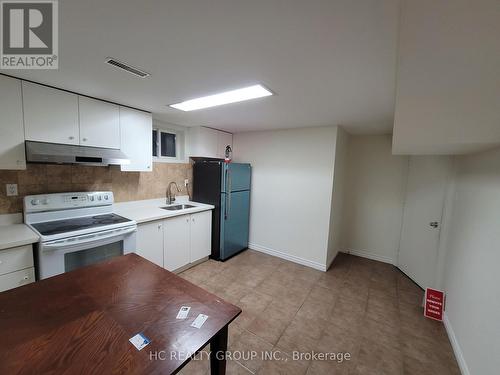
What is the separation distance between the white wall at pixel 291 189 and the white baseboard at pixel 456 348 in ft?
4.74

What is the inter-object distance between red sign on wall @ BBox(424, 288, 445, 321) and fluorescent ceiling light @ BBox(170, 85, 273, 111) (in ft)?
9.08

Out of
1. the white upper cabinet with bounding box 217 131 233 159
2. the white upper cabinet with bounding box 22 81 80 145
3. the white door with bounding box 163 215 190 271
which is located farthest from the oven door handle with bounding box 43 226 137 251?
the white upper cabinet with bounding box 217 131 233 159

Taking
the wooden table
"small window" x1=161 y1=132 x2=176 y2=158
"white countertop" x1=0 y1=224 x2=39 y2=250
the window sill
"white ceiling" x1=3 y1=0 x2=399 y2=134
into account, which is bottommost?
the wooden table

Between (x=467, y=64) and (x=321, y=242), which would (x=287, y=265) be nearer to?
(x=321, y=242)

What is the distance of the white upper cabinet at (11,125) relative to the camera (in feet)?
5.73

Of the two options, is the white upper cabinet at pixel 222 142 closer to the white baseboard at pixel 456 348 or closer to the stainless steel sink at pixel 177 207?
the stainless steel sink at pixel 177 207

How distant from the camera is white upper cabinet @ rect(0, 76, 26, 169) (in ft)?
5.73

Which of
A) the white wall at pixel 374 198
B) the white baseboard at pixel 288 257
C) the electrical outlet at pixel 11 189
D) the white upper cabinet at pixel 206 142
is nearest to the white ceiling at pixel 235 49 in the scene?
the electrical outlet at pixel 11 189

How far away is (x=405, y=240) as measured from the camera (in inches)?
132

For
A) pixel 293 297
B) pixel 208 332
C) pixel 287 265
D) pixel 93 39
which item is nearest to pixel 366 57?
pixel 93 39

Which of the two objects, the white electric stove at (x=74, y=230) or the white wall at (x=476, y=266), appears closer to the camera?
the white wall at (x=476, y=266)

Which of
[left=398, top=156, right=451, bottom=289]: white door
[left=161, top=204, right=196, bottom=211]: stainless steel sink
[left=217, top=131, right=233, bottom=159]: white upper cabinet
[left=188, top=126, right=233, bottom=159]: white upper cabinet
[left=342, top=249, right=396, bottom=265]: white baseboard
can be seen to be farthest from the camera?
[left=217, top=131, right=233, bottom=159]: white upper cabinet

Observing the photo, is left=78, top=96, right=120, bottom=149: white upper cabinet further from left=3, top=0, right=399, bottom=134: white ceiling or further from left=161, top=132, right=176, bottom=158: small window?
left=161, top=132, right=176, bottom=158: small window

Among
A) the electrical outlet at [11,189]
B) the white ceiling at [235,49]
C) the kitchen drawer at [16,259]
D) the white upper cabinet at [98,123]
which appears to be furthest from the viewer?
the white upper cabinet at [98,123]
